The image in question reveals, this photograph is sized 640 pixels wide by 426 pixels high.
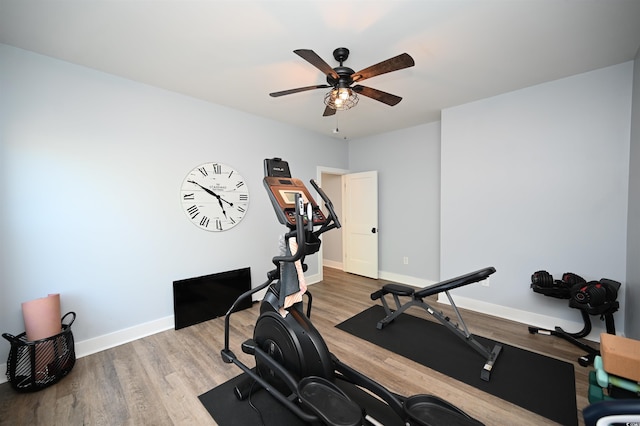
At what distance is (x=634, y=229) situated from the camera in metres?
2.21

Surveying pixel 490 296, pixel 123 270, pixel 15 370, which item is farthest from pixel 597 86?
pixel 15 370

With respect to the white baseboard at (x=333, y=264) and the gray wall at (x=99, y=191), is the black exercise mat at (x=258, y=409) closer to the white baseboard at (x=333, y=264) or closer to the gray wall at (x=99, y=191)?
the gray wall at (x=99, y=191)

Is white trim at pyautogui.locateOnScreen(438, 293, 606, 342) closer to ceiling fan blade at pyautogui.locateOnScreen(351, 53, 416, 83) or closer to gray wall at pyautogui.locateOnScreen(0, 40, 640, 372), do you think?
gray wall at pyautogui.locateOnScreen(0, 40, 640, 372)

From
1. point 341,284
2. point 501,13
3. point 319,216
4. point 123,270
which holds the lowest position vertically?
point 341,284

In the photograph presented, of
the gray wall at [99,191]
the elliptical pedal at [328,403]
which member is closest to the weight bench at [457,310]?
the elliptical pedal at [328,403]

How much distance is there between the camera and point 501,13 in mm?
1705

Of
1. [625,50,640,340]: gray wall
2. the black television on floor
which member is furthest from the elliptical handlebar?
[625,50,640,340]: gray wall

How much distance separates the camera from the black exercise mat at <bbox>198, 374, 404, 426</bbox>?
164cm

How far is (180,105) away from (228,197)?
1210mm

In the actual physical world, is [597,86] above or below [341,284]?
above

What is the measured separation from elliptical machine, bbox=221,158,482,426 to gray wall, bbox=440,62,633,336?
94.2 inches

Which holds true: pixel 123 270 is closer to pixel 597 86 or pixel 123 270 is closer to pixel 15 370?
pixel 15 370

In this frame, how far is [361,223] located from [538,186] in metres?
2.75

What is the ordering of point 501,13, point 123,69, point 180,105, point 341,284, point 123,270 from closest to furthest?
point 501,13
point 123,69
point 123,270
point 180,105
point 341,284
